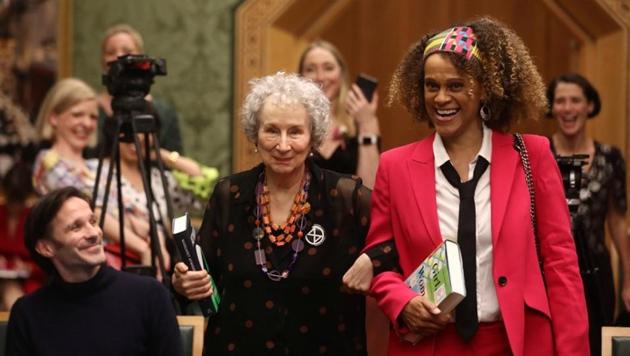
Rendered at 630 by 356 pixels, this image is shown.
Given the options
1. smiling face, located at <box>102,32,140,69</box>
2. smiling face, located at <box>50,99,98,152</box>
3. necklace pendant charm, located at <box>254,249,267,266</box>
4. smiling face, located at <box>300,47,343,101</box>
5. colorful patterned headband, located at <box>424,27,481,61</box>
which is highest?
smiling face, located at <box>102,32,140,69</box>

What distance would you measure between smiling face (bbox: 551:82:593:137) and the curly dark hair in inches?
77.8

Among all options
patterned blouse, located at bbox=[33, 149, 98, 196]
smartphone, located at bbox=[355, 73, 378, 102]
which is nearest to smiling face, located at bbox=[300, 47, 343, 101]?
smartphone, located at bbox=[355, 73, 378, 102]

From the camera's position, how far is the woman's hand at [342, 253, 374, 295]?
3.19 meters

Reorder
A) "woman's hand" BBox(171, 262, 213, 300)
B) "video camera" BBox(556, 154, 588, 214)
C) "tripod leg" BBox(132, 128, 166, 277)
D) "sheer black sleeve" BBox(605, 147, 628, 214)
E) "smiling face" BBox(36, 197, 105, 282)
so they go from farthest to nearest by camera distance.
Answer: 1. "sheer black sleeve" BBox(605, 147, 628, 214)
2. "tripod leg" BBox(132, 128, 166, 277)
3. "video camera" BBox(556, 154, 588, 214)
4. "smiling face" BBox(36, 197, 105, 282)
5. "woman's hand" BBox(171, 262, 213, 300)

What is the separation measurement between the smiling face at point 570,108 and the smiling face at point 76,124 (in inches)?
81.1

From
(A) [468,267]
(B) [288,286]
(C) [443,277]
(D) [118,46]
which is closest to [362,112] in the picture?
(D) [118,46]

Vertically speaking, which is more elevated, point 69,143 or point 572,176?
point 69,143

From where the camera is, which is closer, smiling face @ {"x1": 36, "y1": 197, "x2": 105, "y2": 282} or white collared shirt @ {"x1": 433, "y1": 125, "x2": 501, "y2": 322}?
white collared shirt @ {"x1": 433, "y1": 125, "x2": 501, "y2": 322}

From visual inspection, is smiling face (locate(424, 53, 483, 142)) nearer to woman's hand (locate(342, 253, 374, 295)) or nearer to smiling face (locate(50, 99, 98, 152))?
woman's hand (locate(342, 253, 374, 295))

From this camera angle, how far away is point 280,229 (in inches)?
136

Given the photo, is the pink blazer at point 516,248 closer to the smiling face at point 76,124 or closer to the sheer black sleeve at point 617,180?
the sheer black sleeve at point 617,180

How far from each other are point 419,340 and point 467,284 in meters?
0.20

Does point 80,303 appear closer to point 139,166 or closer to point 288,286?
point 288,286

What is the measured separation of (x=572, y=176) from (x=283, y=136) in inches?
45.8
